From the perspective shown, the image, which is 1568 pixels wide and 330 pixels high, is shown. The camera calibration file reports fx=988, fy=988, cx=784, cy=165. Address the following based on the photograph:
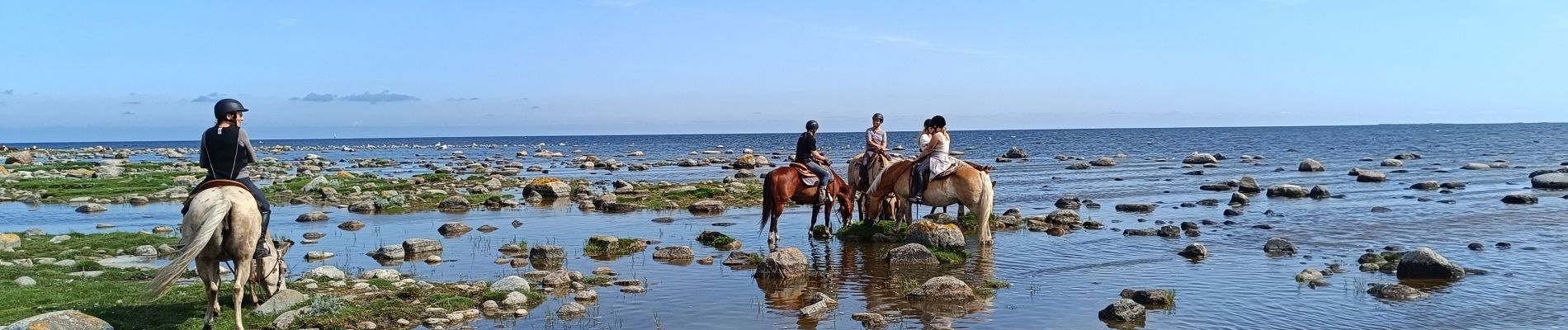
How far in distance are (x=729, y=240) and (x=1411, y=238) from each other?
42.2 ft

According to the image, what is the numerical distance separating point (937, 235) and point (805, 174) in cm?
278

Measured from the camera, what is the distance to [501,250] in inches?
663

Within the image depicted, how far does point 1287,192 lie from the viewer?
29.0m

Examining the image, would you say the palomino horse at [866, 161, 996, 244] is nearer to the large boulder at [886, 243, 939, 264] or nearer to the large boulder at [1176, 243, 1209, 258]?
the large boulder at [886, 243, 939, 264]

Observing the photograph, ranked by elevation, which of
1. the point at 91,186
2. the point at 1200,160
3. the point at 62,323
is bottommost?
the point at 1200,160

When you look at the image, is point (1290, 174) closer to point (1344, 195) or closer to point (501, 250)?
point (1344, 195)

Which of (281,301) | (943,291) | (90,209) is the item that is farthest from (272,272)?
(90,209)

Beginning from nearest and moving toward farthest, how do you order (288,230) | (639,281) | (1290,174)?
(639,281) → (288,230) → (1290,174)

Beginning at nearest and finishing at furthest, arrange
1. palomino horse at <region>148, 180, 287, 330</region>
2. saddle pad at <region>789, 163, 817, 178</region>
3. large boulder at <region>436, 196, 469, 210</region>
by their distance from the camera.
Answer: palomino horse at <region>148, 180, 287, 330</region>
saddle pad at <region>789, 163, 817, 178</region>
large boulder at <region>436, 196, 469, 210</region>

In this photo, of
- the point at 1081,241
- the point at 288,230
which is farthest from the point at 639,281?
the point at 288,230

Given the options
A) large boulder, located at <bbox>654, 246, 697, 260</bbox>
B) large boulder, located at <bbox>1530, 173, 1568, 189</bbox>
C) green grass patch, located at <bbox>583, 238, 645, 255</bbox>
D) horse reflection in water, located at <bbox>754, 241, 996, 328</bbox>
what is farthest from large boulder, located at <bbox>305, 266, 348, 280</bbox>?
large boulder, located at <bbox>1530, 173, 1568, 189</bbox>

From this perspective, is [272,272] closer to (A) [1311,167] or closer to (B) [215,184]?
(B) [215,184]

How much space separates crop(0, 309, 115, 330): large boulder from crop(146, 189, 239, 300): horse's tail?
0.70 meters

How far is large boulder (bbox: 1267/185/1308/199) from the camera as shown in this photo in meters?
28.8
